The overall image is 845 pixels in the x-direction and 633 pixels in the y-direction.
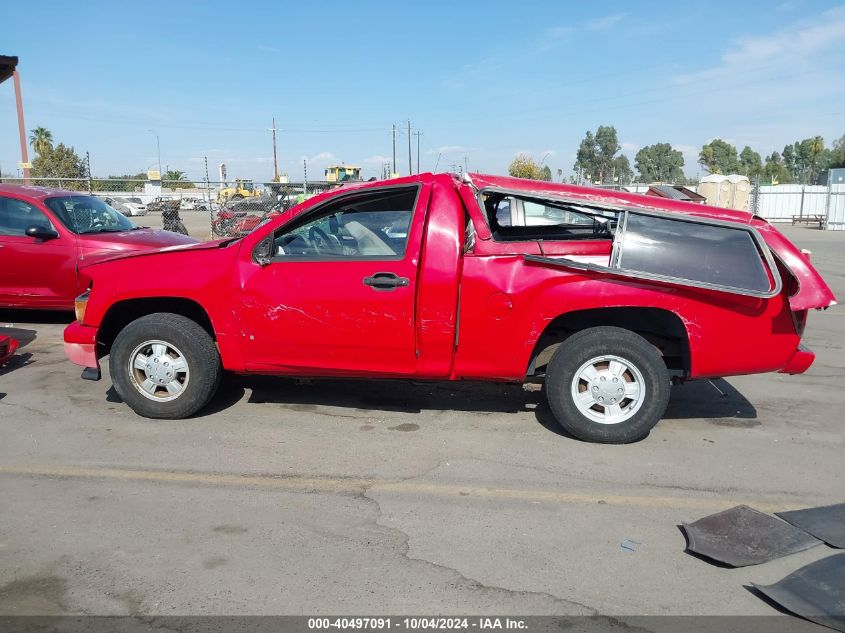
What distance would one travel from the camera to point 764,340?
4625 mm

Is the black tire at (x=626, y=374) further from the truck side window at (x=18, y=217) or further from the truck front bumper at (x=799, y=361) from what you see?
the truck side window at (x=18, y=217)

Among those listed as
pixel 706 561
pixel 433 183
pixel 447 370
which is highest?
pixel 433 183

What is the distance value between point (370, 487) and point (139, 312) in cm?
264

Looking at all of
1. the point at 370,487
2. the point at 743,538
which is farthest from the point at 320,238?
the point at 743,538

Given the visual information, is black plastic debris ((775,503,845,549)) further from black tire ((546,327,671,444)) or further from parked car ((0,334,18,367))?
parked car ((0,334,18,367))

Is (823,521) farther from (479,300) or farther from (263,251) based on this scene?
(263,251)

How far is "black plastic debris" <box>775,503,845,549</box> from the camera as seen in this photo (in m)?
3.50

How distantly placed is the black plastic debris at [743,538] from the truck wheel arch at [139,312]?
3.54 meters

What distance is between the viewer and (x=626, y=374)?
4.72 metres

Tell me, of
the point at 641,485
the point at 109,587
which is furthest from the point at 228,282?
the point at 641,485

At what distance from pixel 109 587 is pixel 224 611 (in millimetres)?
606

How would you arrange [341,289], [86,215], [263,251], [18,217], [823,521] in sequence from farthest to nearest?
[86,215] → [18,217] → [263,251] → [341,289] → [823,521]

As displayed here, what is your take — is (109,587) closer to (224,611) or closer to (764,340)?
(224,611)

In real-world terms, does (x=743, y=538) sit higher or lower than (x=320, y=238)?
lower
